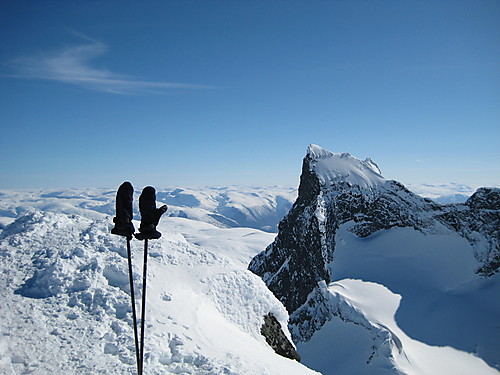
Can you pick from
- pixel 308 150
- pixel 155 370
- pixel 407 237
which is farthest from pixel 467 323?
pixel 155 370

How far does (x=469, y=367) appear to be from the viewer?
44.2 metres

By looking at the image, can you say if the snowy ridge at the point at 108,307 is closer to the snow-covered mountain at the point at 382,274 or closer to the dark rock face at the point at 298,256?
the snow-covered mountain at the point at 382,274

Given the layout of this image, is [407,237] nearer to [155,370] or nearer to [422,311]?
[422,311]

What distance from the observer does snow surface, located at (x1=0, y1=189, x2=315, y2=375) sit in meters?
9.33

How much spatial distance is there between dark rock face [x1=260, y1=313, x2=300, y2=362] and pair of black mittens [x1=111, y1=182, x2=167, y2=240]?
43.5ft

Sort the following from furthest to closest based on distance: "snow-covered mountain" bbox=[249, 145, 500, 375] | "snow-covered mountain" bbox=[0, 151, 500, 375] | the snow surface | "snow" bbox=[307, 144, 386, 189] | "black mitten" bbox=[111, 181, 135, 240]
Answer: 1. "snow" bbox=[307, 144, 386, 189]
2. "snow-covered mountain" bbox=[249, 145, 500, 375]
3. "snow-covered mountain" bbox=[0, 151, 500, 375]
4. the snow surface
5. "black mitten" bbox=[111, 181, 135, 240]

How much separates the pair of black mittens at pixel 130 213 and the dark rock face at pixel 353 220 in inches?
2431

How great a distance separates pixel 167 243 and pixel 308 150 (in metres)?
70.4

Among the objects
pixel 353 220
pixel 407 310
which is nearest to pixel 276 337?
pixel 407 310

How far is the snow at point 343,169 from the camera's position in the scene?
3041 inches

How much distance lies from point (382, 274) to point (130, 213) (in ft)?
213

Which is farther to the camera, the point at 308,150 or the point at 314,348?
the point at 308,150

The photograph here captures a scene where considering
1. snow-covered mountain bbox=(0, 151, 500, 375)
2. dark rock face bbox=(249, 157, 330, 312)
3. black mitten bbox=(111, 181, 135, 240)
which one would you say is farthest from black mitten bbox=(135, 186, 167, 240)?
dark rock face bbox=(249, 157, 330, 312)

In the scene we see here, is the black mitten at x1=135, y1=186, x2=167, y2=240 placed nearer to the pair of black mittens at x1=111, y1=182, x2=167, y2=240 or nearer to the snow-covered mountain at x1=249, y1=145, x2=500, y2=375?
the pair of black mittens at x1=111, y1=182, x2=167, y2=240
